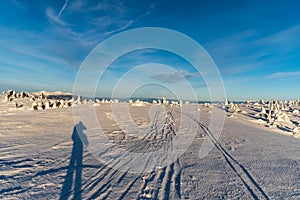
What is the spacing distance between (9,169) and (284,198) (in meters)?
7.35

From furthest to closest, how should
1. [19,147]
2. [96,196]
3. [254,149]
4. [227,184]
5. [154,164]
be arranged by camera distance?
[254,149], [19,147], [154,164], [227,184], [96,196]

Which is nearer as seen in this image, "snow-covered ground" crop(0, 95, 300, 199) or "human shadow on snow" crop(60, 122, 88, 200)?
"human shadow on snow" crop(60, 122, 88, 200)

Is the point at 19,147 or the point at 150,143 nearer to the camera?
the point at 19,147

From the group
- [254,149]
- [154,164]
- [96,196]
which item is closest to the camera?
[96,196]

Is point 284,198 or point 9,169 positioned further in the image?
point 9,169

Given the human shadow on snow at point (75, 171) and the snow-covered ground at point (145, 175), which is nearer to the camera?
the human shadow on snow at point (75, 171)

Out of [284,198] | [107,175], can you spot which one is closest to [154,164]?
[107,175]

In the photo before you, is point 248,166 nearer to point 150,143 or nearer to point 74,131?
point 150,143

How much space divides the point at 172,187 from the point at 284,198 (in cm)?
267

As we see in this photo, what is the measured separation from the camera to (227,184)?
19.2ft

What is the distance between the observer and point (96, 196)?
189 inches

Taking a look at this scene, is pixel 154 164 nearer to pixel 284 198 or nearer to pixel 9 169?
pixel 284 198

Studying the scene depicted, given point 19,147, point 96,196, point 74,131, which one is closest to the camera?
point 96,196

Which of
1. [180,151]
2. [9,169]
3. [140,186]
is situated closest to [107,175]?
[140,186]
